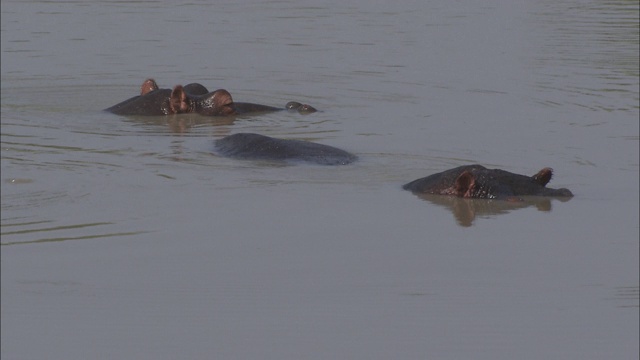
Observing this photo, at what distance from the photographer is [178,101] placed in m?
12.9

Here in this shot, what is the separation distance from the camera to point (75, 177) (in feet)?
31.3

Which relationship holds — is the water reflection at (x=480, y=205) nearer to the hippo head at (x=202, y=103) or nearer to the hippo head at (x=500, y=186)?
the hippo head at (x=500, y=186)

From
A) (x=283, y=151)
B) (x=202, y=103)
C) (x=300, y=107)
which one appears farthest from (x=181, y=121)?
(x=283, y=151)

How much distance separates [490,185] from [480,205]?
201mm

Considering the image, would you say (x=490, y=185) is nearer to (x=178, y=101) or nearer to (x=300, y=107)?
(x=300, y=107)

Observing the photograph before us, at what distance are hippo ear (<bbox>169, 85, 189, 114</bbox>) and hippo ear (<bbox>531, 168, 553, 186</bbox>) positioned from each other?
172 inches

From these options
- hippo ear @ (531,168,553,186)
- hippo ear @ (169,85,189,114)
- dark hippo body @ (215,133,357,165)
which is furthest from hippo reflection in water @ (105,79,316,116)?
hippo ear @ (531,168,553,186)

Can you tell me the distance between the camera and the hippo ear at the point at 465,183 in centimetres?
912

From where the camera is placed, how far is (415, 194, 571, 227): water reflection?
8961mm

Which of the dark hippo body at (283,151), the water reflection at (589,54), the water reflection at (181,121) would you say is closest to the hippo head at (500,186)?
the dark hippo body at (283,151)

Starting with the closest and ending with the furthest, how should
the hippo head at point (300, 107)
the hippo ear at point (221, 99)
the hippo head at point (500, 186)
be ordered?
the hippo head at point (500, 186) < the hippo ear at point (221, 99) < the hippo head at point (300, 107)

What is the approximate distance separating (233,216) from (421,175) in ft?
6.41

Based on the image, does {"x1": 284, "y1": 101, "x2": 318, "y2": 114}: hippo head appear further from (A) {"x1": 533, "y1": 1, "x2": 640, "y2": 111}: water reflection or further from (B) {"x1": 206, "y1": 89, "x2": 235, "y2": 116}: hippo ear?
(A) {"x1": 533, "y1": 1, "x2": 640, "y2": 111}: water reflection

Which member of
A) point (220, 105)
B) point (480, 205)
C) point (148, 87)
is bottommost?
point (480, 205)
